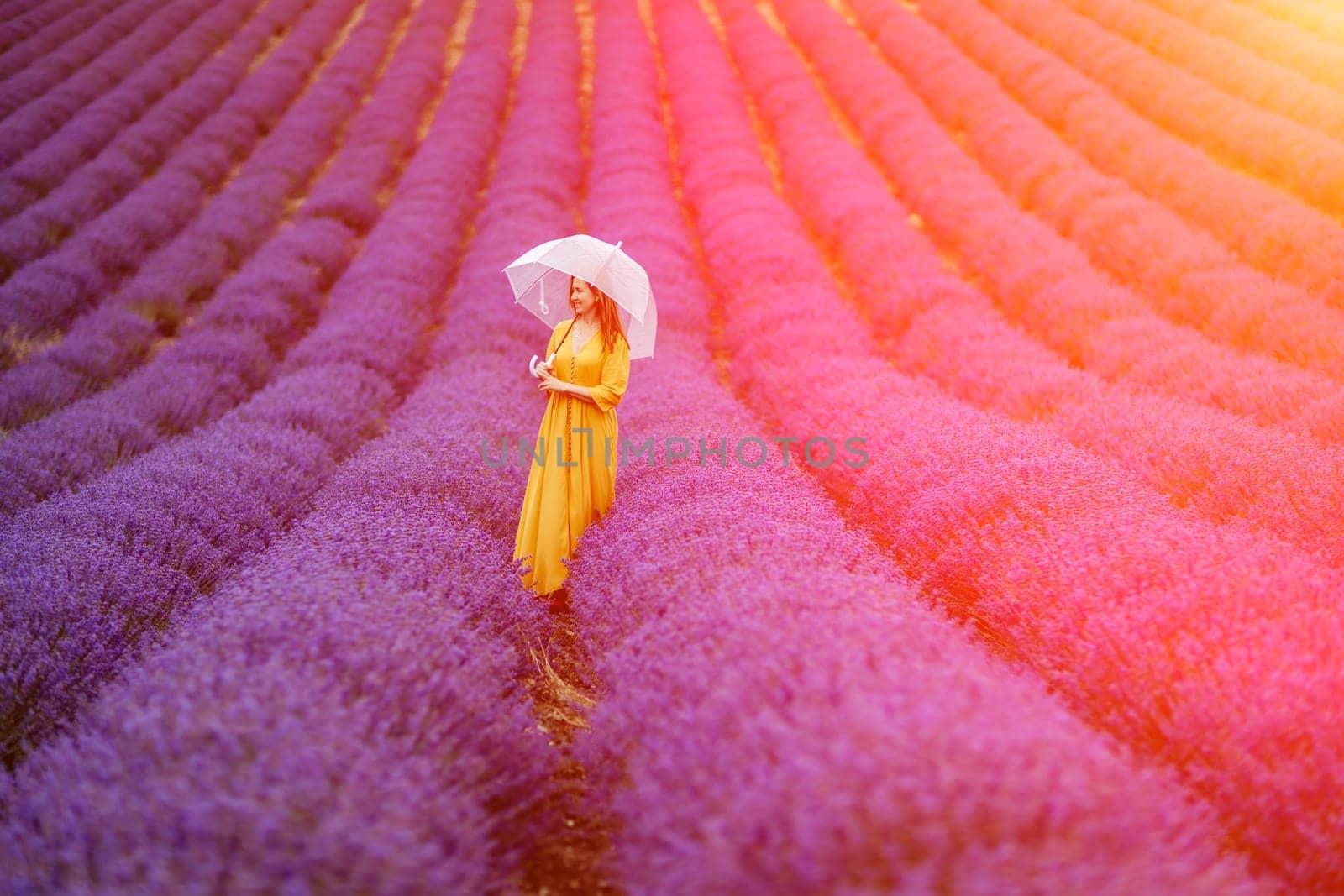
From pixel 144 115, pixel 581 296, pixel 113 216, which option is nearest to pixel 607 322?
pixel 581 296

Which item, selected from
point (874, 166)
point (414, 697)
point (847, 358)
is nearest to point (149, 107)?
point (874, 166)

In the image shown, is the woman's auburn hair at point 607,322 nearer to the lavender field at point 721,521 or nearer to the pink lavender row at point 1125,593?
the lavender field at point 721,521

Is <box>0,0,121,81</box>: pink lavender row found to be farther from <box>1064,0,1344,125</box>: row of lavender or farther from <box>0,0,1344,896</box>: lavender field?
<box>1064,0,1344,125</box>: row of lavender

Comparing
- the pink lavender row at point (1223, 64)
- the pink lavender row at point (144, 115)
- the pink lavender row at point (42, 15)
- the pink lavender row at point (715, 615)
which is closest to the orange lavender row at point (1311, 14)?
the pink lavender row at point (1223, 64)

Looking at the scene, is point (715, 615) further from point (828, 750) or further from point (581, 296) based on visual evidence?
point (581, 296)

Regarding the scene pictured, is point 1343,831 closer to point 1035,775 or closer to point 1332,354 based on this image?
point 1035,775

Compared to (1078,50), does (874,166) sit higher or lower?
lower
